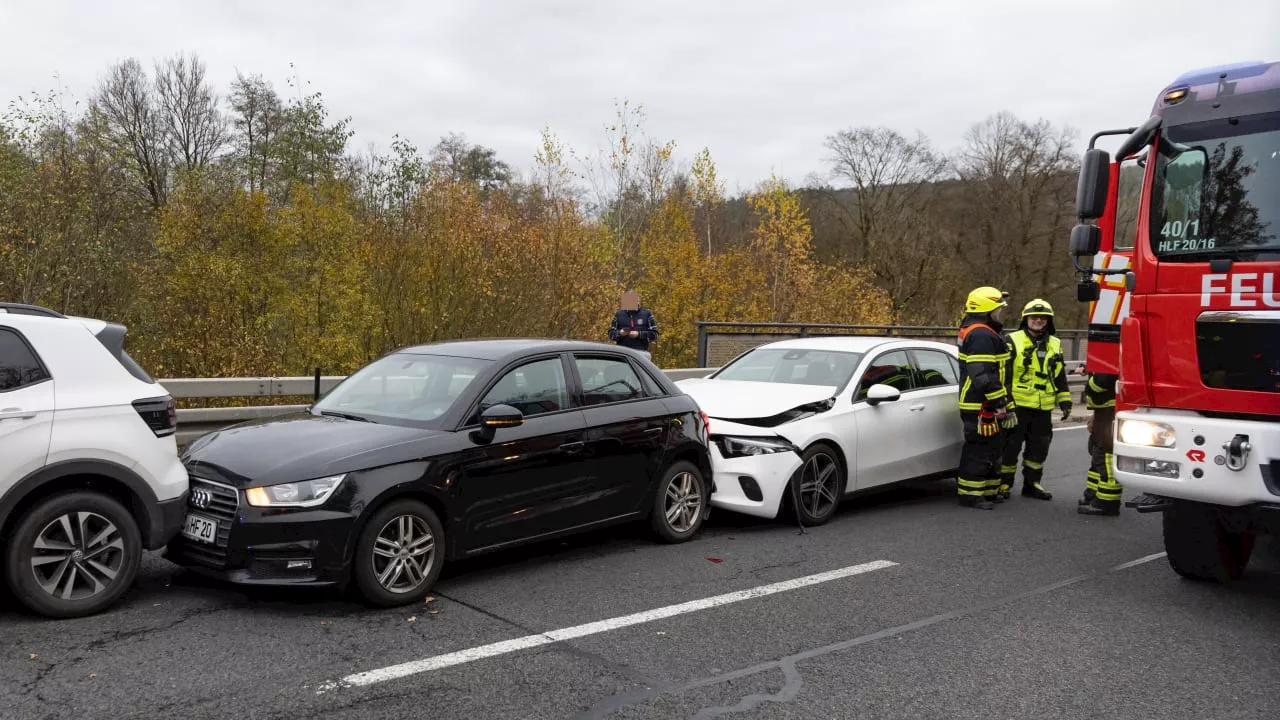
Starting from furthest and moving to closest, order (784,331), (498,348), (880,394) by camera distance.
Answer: (784,331) → (880,394) → (498,348)

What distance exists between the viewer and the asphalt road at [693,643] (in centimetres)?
395

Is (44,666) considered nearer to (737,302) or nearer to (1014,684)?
(1014,684)

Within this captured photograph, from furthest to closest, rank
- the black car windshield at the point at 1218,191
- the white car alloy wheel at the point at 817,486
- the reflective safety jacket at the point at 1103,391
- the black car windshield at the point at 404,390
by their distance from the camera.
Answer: the reflective safety jacket at the point at 1103,391, the white car alloy wheel at the point at 817,486, the black car windshield at the point at 404,390, the black car windshield at the point at 1218,191

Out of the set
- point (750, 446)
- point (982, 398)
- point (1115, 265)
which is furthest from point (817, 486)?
point (1115, 265)

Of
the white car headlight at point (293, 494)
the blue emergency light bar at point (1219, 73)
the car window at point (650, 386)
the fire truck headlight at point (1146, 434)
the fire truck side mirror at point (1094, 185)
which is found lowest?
the white car headlight at point (293, 494)

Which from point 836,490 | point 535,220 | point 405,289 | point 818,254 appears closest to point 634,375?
point 836,490

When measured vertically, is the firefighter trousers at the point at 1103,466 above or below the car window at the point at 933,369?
below

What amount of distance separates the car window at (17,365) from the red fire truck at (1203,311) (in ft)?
19.2

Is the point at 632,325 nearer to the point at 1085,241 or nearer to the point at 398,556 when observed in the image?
the point at 1085,241

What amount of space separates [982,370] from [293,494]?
5.95 m

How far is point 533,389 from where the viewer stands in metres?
6.14

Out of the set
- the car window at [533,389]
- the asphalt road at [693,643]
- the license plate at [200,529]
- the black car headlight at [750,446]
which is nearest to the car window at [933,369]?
the black car headlight at [750,446]

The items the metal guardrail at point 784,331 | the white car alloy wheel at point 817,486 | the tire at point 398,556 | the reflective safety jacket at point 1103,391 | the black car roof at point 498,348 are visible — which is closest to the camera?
the tire at point 398,556

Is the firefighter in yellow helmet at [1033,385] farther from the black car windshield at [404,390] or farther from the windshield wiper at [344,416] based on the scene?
the windshield wiper at [344,416]
